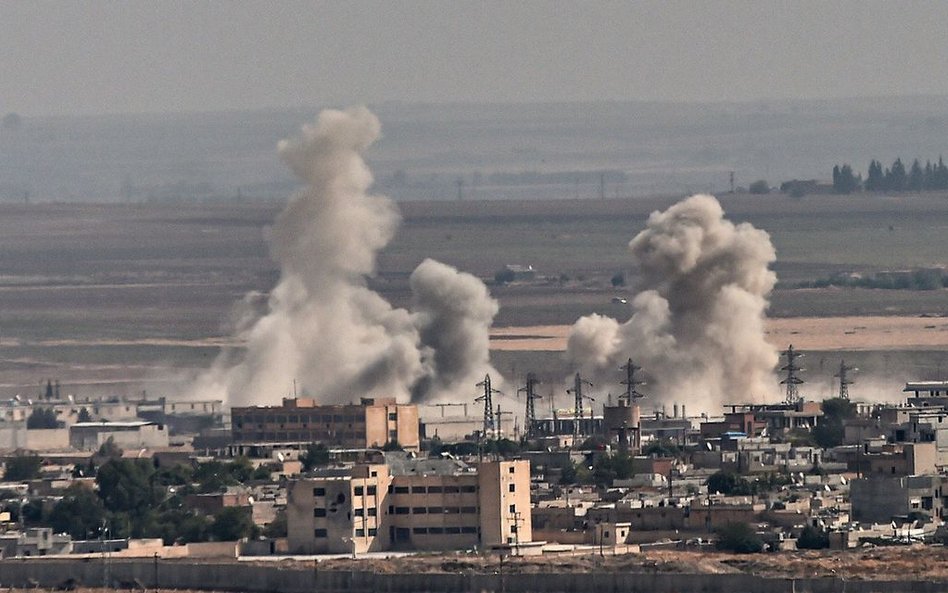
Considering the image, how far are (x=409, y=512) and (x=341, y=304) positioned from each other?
56.1m

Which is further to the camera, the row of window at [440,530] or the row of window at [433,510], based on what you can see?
the row of window at [433,510]

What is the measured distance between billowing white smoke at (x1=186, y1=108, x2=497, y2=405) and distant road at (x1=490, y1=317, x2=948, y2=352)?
83.2 feet

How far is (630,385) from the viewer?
114438 mm

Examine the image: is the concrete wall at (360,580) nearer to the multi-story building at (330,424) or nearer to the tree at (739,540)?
the tree at (739,540)

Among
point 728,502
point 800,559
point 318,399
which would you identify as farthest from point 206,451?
point 800,559

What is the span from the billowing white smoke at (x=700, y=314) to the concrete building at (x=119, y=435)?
16084mm

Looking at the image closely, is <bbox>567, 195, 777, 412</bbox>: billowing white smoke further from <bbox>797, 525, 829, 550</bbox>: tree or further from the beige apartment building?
<bbox>797, 525, 829, 550</bbox>: tree

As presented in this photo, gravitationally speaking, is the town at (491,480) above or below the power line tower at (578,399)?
below

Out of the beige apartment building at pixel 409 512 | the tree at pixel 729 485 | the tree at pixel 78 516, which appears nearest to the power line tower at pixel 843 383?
the tree at pixel 729 485

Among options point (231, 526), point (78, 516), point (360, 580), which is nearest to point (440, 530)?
point (231, 526)

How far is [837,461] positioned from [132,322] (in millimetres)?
100911

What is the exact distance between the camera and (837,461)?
9050cm

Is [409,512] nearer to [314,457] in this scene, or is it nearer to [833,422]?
[314,457]

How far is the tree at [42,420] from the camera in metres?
127
